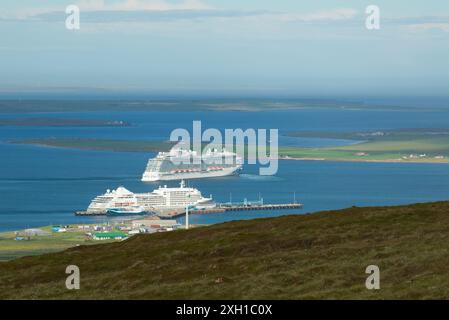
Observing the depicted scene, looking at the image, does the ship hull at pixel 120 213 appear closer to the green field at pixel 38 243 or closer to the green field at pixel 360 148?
the green field at pixel 38 243

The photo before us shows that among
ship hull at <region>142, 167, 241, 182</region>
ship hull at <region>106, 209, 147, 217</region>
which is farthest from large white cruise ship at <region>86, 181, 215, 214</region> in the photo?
ship hull at <region>142, 167, 241, 182</region>

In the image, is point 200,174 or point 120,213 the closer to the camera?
point 120,213

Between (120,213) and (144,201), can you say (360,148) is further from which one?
(120,213)

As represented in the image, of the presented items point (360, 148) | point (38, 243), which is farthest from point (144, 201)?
point (360, 148)

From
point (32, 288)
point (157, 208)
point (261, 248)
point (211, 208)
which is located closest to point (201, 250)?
point (261, 248)

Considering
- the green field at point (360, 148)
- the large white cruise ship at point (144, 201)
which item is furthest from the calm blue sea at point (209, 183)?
the green field at point (360, 148)

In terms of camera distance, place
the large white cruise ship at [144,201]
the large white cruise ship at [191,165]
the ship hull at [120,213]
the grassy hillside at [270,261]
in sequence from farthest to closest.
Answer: the large white cruise ship at [191,165] → the ship hull at [120,213] → the large white cruise ship at [144,201] → the grassy hillside at [270,261]
